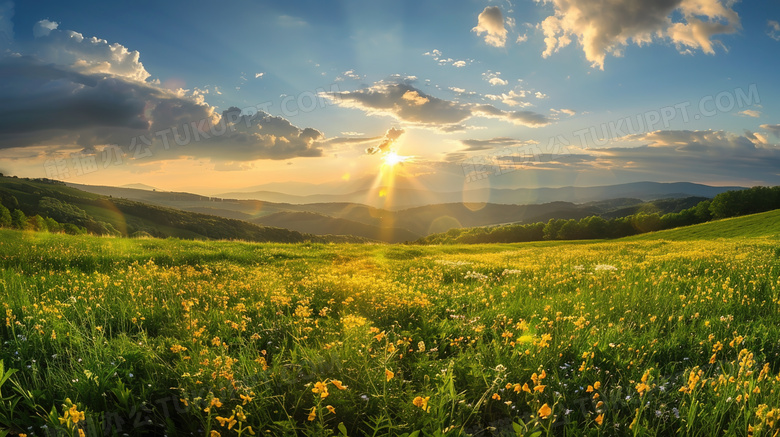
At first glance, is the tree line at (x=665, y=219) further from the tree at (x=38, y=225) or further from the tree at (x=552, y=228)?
the tree at (x=38, y=225)

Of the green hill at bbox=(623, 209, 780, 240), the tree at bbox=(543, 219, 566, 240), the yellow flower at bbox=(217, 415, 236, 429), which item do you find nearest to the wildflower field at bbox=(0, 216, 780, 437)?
the yellow flower at bbox=(217, 415, 236, 429)

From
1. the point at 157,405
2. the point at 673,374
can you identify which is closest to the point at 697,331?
the point at 673,374

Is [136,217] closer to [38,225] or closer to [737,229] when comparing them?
[38,225]

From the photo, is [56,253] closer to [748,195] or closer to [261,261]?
[261,261]

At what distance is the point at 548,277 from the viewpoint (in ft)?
32.7

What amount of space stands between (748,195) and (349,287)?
141458mm

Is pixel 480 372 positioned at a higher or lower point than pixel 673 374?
higher

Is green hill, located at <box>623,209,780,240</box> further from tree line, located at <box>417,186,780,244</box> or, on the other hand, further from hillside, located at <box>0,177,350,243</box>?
hillside, located at <box>0,177,350,243</box>

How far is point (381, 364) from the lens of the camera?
3387mm

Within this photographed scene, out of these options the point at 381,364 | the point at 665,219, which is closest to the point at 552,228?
the point at 665,219

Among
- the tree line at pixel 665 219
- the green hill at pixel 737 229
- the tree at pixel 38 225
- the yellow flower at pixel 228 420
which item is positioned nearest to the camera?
the yellow flower at pixel 228 420

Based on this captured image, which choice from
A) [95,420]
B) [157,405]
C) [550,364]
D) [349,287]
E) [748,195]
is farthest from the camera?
[748,195]

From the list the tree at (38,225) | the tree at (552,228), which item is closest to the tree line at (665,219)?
the tree at (552,228)

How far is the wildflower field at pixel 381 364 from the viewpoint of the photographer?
294 centimetres
